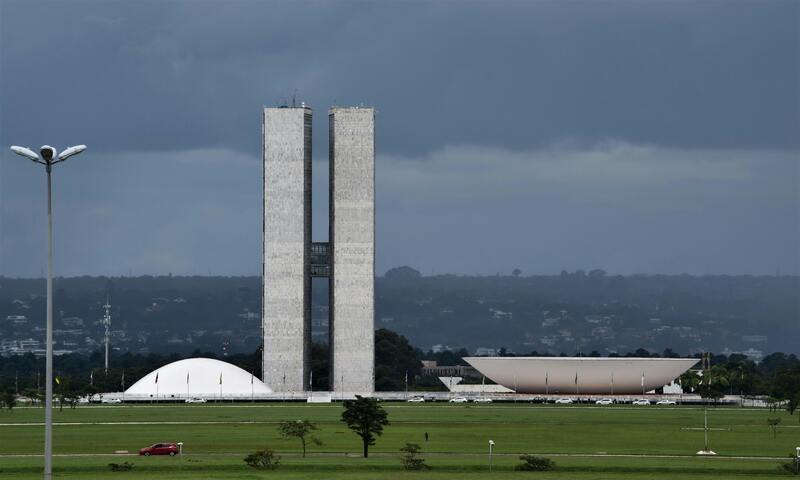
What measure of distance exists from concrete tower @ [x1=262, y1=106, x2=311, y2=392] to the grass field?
2753 cm

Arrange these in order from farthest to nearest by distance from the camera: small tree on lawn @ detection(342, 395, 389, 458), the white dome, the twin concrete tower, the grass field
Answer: the twin concrete tower → the white dome → small tree on lawn @ detection(342, 395, 389, 458) → the grass field

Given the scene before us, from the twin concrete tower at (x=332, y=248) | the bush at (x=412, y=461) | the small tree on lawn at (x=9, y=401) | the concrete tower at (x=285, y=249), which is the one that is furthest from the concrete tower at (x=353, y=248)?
the bush at (x=412, y=461)

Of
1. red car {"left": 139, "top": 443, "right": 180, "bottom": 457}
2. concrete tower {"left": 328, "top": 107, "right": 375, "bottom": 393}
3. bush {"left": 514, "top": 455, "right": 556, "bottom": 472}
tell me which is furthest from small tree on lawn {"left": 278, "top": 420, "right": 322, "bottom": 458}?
concrete tower {"left": 328, "top": 107, "right": 375, "bottom": 393}

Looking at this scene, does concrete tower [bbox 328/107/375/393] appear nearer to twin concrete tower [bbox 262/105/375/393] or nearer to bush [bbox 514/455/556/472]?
twin concrete tower [bbox 262/105/375/393]

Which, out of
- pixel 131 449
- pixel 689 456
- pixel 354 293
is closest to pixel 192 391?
pixel 354 293

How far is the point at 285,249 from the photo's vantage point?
15700 centimetres

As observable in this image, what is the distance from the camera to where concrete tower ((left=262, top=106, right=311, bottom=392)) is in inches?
6147

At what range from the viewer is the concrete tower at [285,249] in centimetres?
15612

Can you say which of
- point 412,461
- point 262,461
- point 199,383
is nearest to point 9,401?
point 199,383

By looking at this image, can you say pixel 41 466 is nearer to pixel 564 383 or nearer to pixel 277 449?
pixel 277 449

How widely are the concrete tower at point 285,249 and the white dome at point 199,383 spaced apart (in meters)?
3.05

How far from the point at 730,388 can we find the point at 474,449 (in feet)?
319

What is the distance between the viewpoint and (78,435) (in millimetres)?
88875

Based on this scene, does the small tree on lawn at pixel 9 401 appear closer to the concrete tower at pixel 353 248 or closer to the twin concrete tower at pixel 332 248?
the twin concrete tower at pixel 332 248
